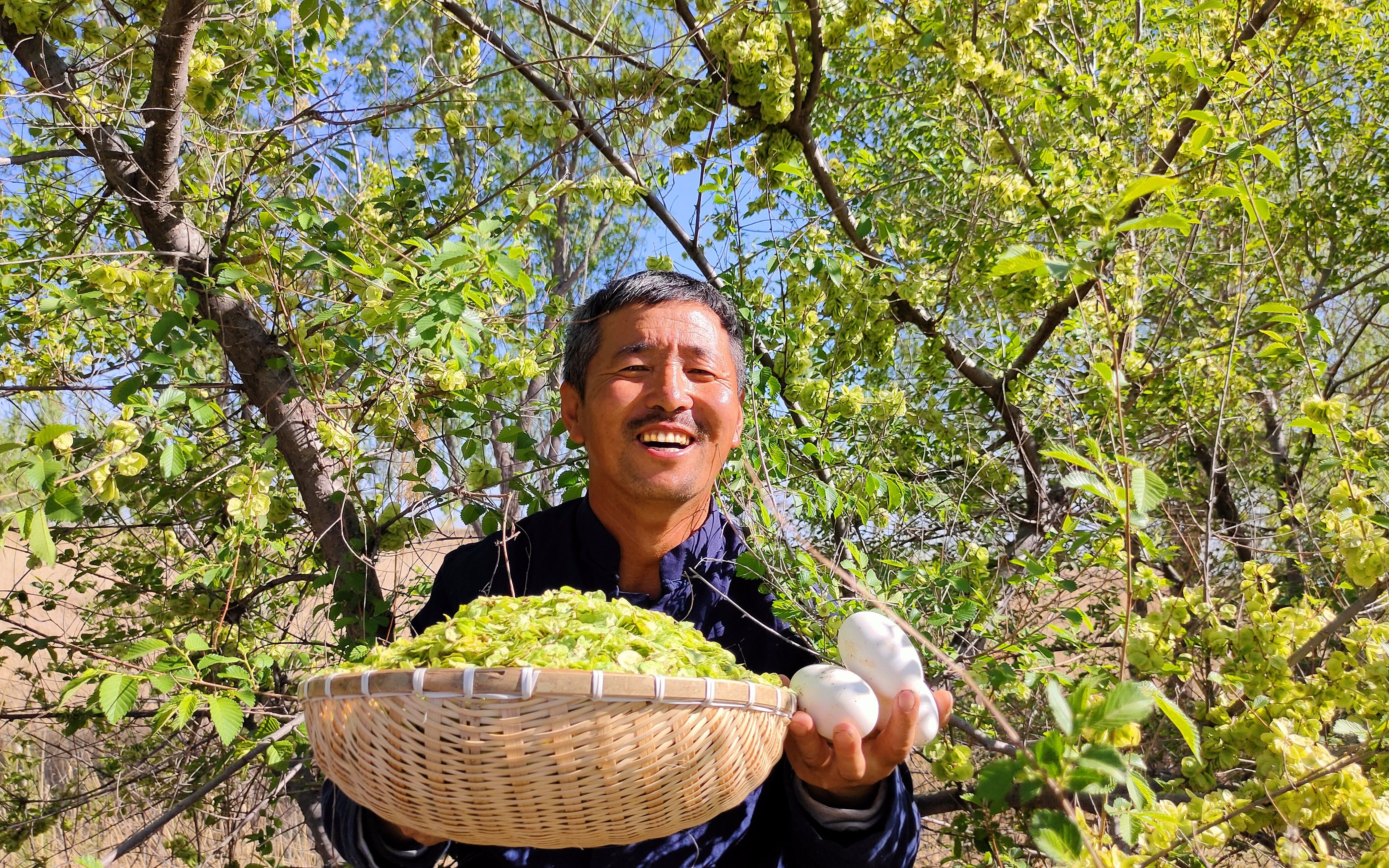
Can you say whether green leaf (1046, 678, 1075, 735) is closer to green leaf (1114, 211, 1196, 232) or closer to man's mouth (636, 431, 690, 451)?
green leaf (1114, 211, 1196, 232)

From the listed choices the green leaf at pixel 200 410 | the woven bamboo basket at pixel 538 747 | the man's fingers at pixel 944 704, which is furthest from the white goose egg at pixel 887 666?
the green leaf at pixel 200 410

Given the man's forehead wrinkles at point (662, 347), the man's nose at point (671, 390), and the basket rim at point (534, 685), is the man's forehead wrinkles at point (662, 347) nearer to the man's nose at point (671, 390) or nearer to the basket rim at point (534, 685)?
the man's nose at point (671, 390)

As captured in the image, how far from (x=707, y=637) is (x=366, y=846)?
77cm

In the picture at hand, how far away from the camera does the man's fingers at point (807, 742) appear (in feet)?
4.55

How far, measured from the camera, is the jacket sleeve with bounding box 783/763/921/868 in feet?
4.85

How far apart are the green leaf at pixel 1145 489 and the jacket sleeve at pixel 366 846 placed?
1214 mm

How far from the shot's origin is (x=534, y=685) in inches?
42.5

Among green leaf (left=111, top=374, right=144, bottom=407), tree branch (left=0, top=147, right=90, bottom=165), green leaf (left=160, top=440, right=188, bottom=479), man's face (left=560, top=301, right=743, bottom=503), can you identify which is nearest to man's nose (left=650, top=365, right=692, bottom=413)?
man's face (left=560, top=301, right=743, bottom=503)

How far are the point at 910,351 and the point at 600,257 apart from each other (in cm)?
658

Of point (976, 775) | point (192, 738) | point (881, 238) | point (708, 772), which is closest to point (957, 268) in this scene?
point (881, 238)

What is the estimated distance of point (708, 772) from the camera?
47.6 inches

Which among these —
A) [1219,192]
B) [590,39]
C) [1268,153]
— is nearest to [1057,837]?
[1219,192]

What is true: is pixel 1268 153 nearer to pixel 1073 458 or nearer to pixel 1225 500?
pixel 1073 458

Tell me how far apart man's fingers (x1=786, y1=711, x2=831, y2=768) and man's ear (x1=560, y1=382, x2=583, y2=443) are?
0.94 meters
